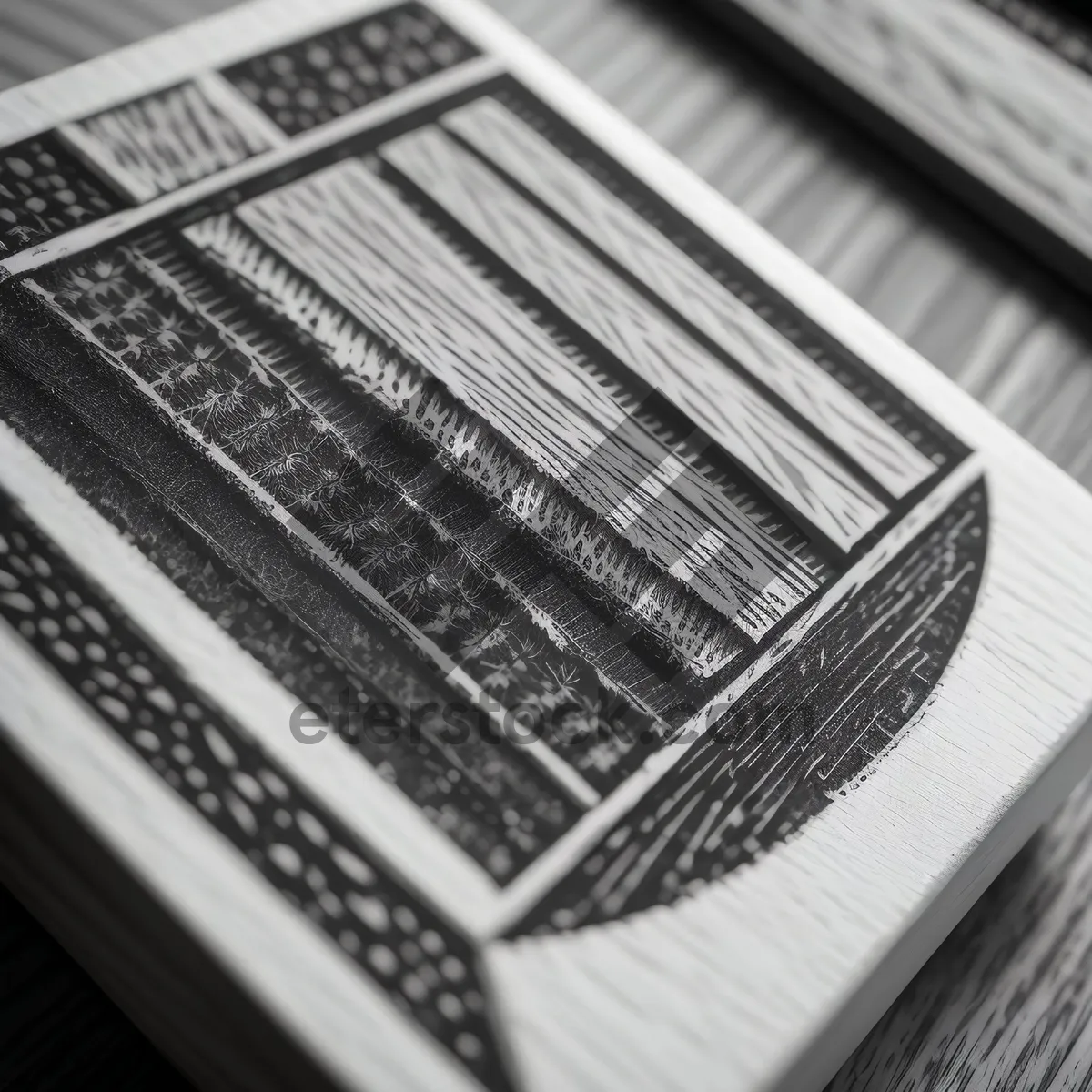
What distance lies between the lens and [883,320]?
66 centimetres

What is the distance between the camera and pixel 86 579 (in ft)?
1.30

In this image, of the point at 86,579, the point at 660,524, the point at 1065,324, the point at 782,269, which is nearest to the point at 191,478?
the point at 86,579

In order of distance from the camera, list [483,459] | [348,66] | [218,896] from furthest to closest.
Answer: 1. [348,66]
2. [483,459]
3. [218,896]

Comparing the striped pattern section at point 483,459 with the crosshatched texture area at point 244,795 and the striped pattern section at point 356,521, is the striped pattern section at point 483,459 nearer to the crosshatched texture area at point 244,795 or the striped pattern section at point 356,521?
the striped pattern section at point 356,521

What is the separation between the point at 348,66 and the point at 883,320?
0.36m

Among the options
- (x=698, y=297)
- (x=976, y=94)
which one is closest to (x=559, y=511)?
(x=698, y=297)

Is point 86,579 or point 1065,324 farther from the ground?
point 1065,324

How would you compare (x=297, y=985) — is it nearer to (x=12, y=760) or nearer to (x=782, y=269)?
(x=12, y=760)

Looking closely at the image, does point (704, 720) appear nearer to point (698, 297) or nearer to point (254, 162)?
point (698, 297)

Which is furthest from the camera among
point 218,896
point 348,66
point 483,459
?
point 348,66

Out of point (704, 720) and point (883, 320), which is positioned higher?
point (883, 320)

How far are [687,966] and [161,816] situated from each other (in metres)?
0.20

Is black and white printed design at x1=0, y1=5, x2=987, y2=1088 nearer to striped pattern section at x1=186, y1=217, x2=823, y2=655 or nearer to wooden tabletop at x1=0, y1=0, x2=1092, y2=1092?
striped pattern section at x1=186, y1=217, x2=823, y2=655

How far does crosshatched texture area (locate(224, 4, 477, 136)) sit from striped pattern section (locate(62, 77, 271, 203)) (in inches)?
0.8
